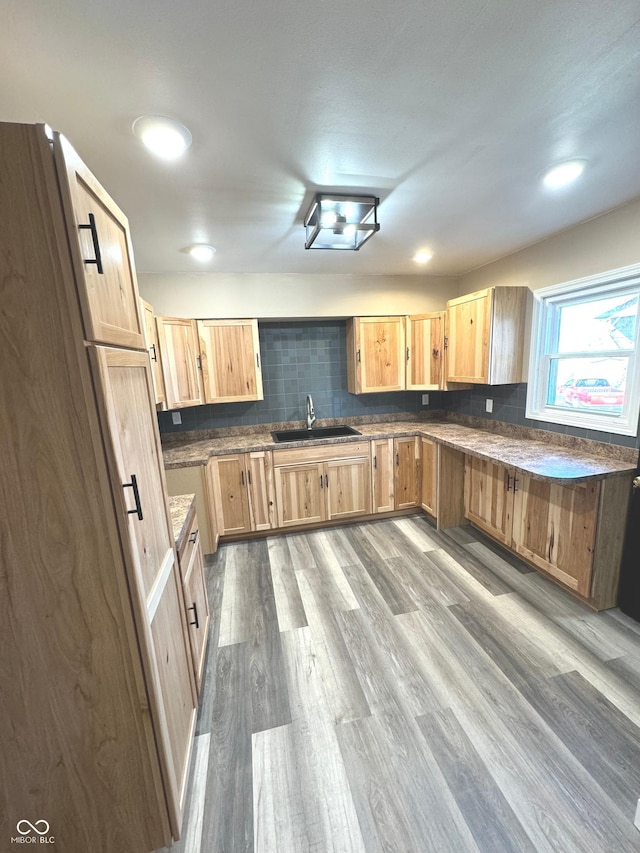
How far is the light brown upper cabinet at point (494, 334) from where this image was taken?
8.91 feet

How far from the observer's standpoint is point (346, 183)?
1631mm

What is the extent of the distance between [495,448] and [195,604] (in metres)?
2.30

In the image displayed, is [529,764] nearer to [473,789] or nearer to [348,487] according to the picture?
[473,789]

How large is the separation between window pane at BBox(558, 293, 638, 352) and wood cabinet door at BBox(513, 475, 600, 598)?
1.01 m

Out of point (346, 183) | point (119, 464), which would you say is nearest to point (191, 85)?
point (346, 183)

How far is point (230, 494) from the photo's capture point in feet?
9.88

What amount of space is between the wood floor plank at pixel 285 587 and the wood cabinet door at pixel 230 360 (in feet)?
4.61

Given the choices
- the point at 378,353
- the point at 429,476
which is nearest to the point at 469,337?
the point at 378,353

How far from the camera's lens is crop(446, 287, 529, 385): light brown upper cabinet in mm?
2715

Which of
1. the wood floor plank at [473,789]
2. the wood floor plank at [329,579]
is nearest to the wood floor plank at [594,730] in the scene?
the wood floor plank at [473,789]

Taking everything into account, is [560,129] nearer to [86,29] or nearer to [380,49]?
[380,49]

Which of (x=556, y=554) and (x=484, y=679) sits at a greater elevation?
(x=556, y=554)

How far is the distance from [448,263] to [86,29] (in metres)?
2.93

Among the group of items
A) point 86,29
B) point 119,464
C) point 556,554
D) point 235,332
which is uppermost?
point 86,29
